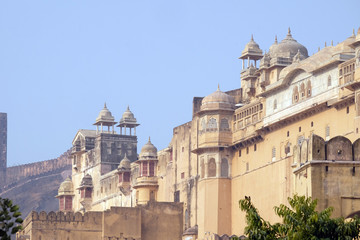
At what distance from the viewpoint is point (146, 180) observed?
212 feet

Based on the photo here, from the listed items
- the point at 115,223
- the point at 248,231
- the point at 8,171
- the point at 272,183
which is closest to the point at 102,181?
the point at 115,223

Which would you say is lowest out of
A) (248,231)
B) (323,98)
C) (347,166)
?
(248,231)

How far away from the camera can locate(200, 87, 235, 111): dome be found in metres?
55.1

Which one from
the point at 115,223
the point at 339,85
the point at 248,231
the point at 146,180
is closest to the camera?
the point at 248,231

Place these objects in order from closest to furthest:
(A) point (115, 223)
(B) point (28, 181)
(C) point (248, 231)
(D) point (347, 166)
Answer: (C) point (248, 231)
(D) point (347, 166)
(A) point (115, 223)
(B) point (28, 181)

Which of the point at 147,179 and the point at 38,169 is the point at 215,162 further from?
the point at 38,169

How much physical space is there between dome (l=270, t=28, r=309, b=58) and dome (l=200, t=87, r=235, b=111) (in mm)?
2954

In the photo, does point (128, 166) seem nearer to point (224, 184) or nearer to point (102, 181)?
point (102, 181)

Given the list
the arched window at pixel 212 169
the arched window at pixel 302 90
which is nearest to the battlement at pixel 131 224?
the arched window at pixel 212 169

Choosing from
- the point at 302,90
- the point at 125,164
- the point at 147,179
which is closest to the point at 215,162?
the point at 302,90

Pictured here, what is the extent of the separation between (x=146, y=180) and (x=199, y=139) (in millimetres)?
9947

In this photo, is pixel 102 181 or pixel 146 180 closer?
pixel 146 180

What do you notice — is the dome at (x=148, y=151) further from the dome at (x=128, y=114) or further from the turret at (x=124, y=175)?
the dome at (x=128, y=114)

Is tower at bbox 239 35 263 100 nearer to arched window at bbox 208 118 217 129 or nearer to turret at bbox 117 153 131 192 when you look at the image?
arched window at bbox 208 118 217 129
